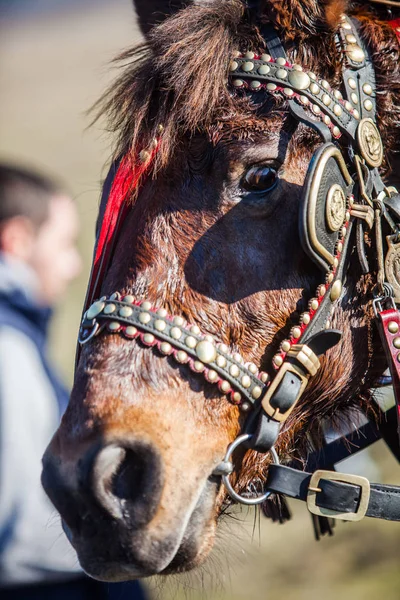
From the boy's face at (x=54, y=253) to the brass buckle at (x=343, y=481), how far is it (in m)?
2.47

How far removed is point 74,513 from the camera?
1693mm

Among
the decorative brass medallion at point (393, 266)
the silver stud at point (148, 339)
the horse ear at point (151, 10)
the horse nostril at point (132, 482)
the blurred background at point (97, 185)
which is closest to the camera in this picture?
the horse nostril at point (132, 482)

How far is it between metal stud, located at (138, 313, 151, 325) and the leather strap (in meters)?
0.64

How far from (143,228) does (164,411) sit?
1.64 ft

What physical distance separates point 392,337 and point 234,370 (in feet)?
1.52

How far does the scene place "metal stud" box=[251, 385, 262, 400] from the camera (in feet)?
6.09

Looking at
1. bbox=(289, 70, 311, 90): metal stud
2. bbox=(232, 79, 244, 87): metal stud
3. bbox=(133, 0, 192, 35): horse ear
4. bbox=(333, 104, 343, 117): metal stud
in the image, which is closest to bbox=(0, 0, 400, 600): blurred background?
bbox=(133, 0, 192, 35): horse ear

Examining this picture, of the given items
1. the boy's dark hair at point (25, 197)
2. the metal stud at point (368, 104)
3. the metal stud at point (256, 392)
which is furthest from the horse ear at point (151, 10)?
the boy's dark hair at point (25, 197)

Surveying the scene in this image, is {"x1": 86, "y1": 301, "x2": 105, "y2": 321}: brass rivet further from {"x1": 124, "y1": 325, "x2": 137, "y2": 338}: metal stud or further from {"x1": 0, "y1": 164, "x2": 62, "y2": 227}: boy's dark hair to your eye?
{"x1": 0, "y1": 164, "x2": 62, "y2": 227}: boy's dark hair

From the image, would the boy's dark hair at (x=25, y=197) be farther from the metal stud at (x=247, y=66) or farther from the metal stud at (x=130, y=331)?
the metal stud at (x=130, y=331)

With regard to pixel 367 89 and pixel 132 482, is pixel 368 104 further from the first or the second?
pixel 132 482

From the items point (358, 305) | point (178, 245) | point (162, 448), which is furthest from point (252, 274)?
point (162, 448)

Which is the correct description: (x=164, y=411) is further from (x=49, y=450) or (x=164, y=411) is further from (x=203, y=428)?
(x=49, y=450)

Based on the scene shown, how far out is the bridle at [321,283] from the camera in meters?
1.81
